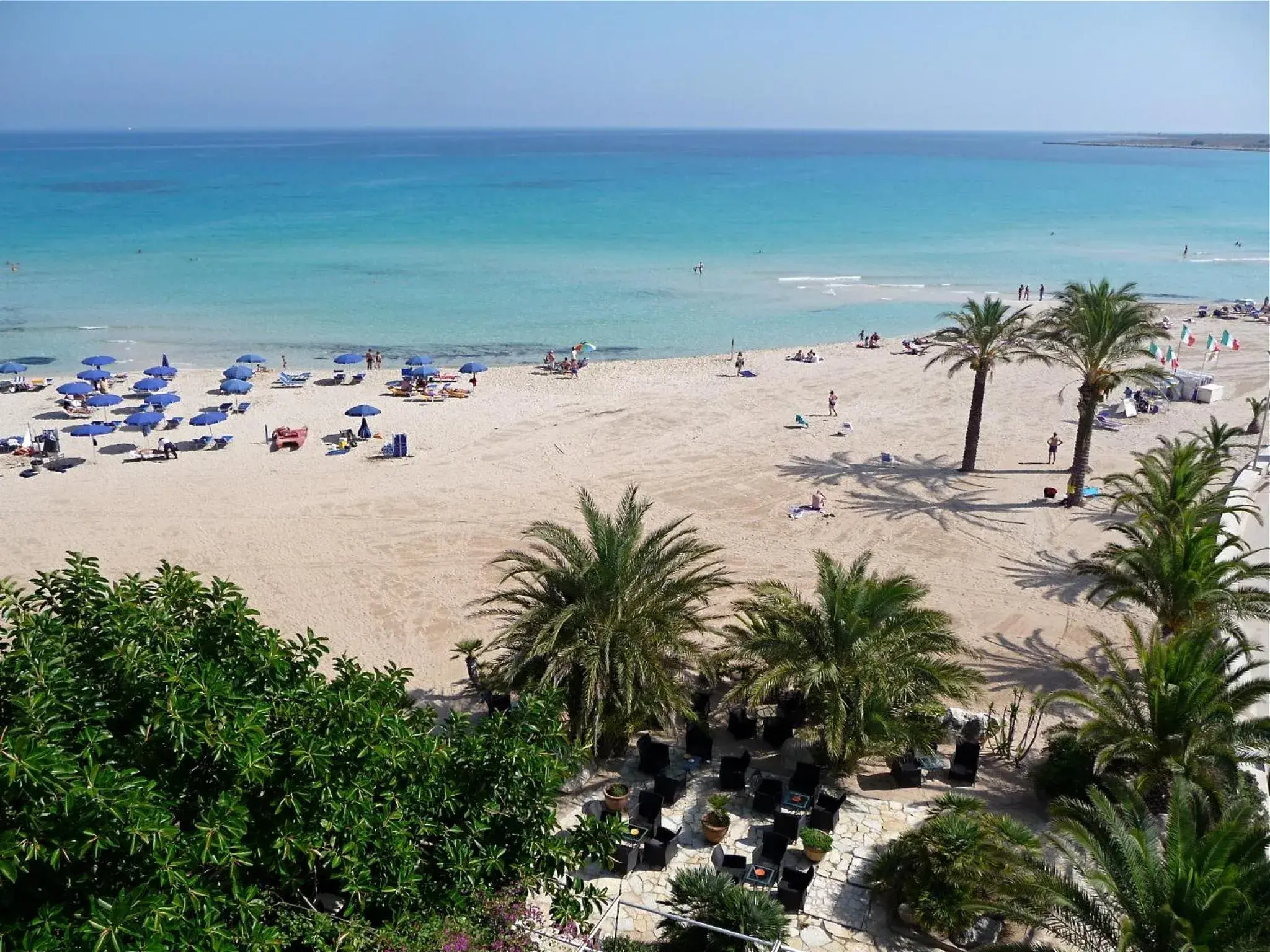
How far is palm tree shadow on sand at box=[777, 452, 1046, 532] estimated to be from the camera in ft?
68.8

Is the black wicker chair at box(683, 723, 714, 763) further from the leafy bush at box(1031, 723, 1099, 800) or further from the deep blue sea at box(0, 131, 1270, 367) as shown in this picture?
the deep blue sea at box(0, 131, 1270, 367)

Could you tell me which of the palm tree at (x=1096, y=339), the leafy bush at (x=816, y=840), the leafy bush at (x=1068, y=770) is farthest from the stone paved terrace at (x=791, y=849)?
the palm tree at (x=1096, y=339)

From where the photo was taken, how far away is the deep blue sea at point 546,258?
43.4 m

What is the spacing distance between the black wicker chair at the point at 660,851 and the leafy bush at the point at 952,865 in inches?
83.1

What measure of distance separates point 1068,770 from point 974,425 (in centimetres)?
1350

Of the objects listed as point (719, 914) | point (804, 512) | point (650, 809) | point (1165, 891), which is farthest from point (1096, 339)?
point (719, 914)

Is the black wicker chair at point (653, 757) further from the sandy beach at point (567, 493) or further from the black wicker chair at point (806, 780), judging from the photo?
the sandy beach at point (567, 493)

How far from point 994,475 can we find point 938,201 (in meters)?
91.8

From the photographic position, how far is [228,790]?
5.97 meters

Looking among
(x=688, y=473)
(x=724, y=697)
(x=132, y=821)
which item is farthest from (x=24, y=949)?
(x=688, y=473)

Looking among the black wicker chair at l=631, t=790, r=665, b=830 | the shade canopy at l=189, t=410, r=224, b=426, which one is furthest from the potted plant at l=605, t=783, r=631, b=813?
the shade canopy at l=189, t=410, r=224, b=426

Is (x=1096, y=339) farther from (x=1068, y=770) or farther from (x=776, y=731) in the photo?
(x=776, y=731)

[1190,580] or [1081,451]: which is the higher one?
[1081,451]

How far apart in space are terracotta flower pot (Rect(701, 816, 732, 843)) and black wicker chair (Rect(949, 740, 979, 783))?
303 cm
